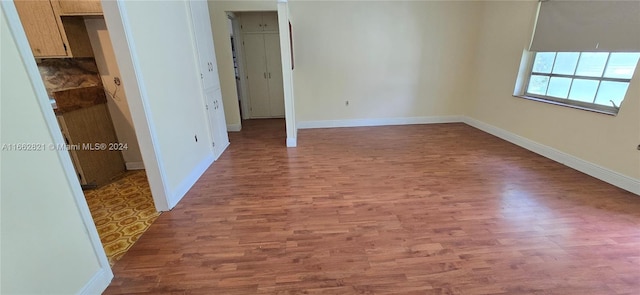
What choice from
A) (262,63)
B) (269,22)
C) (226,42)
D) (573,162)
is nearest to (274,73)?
(262,63)

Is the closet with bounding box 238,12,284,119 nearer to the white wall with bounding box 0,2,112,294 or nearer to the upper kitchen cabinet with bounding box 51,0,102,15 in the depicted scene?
the upper kitchen cabinet with bounding box 51,0,102,15

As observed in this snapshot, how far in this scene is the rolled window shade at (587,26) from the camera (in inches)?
A: 108

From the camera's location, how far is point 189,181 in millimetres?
2982

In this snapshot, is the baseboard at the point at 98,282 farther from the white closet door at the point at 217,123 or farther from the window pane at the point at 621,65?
the window pane at the point at 621,65

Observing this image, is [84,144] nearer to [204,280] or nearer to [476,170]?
[204,280]

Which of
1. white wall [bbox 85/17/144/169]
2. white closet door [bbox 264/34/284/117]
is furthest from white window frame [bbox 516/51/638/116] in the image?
white wall [bbox 85/17/144/169]

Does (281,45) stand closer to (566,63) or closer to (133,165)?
(133,165)

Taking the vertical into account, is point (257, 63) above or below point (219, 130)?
above

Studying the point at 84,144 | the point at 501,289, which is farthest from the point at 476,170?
the point at 84,144

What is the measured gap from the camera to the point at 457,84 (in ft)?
17.6

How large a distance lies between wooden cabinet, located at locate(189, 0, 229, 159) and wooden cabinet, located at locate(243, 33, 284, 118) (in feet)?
7.29

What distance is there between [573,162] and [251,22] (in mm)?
6046

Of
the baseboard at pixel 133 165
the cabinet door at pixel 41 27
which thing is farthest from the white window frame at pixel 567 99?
the cabinet door at pixel 41 27

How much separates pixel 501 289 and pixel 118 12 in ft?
10.7
